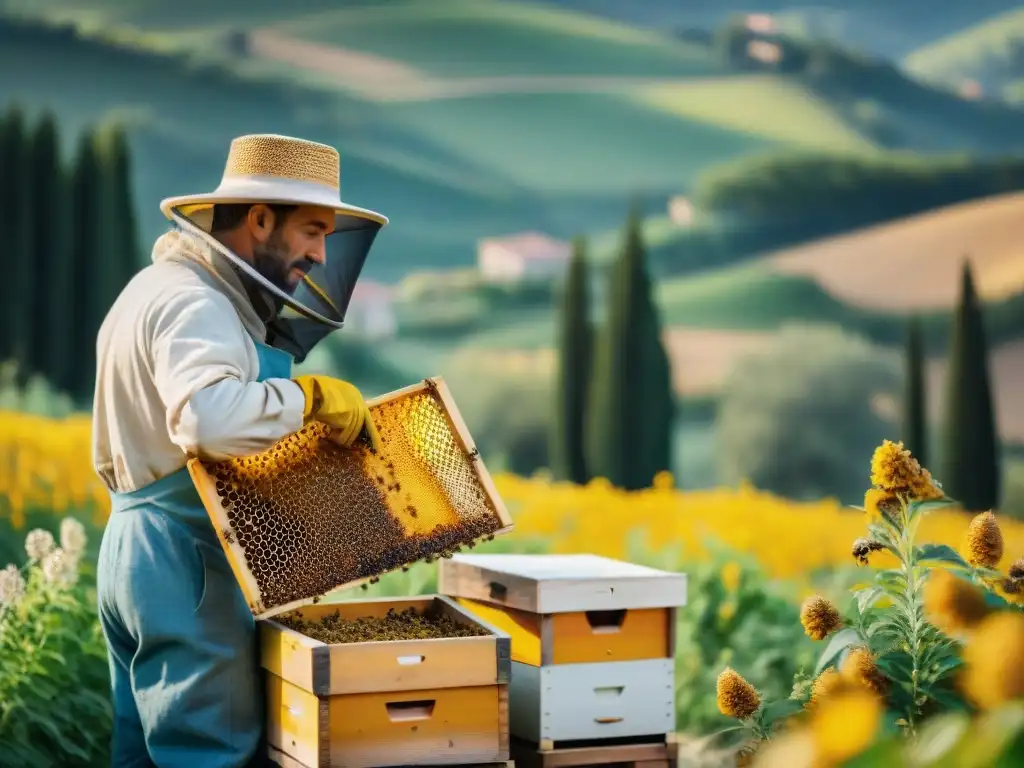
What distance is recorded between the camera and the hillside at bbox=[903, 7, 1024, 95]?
31.9 feet

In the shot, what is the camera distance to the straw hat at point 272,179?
11.9 ft

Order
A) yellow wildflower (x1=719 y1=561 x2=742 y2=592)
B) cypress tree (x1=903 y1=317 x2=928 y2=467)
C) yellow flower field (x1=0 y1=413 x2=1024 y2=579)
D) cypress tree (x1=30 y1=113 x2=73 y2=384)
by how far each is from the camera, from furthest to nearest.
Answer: cypress tree (x1=30 y1=113 x2=73 y2=384)
cypress tree (x1=903 y1=317 x2=928 y2=467)
yellow flower field (x1=0 y1=413 x2=1024 y2=579)
yellow wildflower (x1=719 y1=561 x2=742 y2=592)

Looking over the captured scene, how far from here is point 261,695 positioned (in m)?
3.76

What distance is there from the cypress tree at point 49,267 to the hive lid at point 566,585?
6243 mm

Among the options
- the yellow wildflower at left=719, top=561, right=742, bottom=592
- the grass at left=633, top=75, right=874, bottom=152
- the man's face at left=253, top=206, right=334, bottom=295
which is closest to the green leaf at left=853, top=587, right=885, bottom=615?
the man's face at left=253, top=206, right=334, bottom=295

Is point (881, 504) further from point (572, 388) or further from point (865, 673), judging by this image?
point (572, 388)

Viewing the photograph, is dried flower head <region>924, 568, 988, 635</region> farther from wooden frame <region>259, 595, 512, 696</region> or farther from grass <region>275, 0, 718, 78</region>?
grass <region>275, 0, 718, 78</region>

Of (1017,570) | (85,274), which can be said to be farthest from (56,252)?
(1017,570)

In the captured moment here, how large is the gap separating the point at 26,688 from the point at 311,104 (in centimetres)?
656

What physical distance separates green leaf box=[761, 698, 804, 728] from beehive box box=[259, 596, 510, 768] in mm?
656

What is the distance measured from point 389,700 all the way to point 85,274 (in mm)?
7026

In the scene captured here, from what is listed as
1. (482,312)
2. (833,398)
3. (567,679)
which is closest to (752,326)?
(833,398)

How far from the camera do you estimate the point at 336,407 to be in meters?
3.49

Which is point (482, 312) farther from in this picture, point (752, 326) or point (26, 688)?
point (26, 688)
